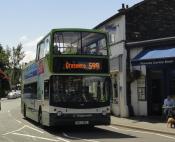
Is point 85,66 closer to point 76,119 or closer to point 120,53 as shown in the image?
point 76,119

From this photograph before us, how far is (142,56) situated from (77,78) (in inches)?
386

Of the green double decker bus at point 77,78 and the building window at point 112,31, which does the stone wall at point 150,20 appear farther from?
the green double decker bus at point 77,78

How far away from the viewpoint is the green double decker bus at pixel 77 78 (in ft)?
72.0

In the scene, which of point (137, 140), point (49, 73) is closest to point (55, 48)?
point (49, 73)

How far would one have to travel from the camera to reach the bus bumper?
21.9 m

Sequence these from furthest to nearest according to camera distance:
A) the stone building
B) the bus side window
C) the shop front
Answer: the stone building → the shop front → the bus side window

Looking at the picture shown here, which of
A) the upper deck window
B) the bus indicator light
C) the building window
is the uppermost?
the building window

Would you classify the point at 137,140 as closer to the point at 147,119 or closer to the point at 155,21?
the point at 147,119

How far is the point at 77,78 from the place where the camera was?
874 inches

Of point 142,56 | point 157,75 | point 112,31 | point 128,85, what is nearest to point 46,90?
point 142,56

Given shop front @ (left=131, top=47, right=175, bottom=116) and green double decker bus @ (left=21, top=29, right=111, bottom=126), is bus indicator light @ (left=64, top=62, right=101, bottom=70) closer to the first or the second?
green double decker bus @ (left=21, top=29, right=111, bottom=126)

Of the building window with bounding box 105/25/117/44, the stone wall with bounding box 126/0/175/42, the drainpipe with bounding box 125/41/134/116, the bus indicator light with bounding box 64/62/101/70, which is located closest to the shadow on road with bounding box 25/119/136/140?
the bus indicator light with bounding box 64/62/101/70

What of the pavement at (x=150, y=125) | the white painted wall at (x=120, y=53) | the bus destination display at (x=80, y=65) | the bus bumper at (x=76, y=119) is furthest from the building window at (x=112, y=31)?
the bus bumper at (x=76, y=119)

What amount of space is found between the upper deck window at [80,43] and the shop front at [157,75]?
6.45 meters
